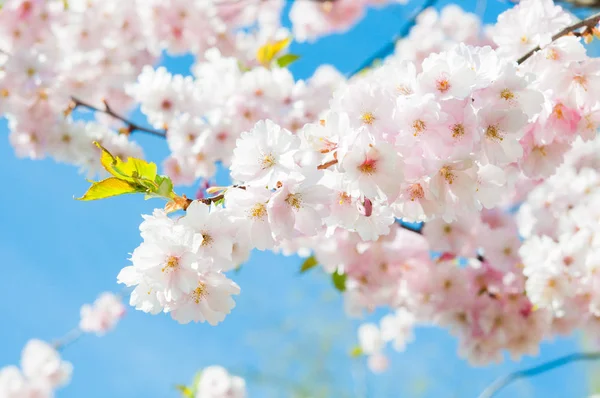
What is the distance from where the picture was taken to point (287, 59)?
10.7ft

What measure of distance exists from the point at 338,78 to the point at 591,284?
2.29 metres

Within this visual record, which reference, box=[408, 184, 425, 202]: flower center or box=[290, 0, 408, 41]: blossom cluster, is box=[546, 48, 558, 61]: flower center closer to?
box=[408, 184, 425, 202]: flower center

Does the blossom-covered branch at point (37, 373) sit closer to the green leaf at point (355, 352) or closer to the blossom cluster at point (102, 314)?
the blossom cluster at point (102, 314)

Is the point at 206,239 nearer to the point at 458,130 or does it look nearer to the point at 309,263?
the point at 458,130

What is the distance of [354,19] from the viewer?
5293 millimetres

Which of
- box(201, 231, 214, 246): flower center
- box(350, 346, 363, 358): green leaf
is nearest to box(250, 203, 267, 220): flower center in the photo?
box(201, 231, 214, 246): flower center

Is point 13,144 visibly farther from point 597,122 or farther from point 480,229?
point 597,122

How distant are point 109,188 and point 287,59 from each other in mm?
2227

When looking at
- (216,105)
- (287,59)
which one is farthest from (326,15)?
(216,105)

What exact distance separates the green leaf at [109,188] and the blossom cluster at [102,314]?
4.87 m

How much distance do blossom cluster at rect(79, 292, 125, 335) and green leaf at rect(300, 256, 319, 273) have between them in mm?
3479

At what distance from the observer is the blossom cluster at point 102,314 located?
5.79 m

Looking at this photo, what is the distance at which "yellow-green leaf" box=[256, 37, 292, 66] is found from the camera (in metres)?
3.22

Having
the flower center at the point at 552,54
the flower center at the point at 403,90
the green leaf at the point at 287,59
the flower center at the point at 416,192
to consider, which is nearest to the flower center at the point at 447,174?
the flower center at the point at 416,192
